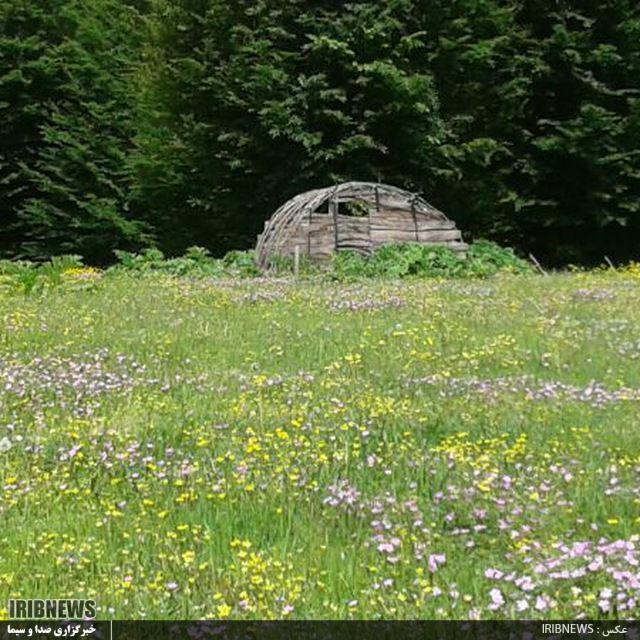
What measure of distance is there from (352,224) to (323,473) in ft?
55.5

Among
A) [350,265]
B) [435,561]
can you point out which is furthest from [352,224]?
[435,561]

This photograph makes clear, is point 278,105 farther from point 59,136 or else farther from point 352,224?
point 59,136

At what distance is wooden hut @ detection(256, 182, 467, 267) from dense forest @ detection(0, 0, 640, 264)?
4.59m

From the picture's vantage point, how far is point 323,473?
460cm

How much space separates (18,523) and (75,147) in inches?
1182

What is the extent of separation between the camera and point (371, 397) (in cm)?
616

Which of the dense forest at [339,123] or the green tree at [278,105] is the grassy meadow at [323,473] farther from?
the dense forest at [339,123]

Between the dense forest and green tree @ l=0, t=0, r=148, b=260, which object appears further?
green tree @ l=0, t=0, r=148, b=260

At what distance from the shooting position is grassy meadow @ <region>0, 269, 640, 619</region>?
10.8 ft

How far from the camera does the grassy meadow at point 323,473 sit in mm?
3285

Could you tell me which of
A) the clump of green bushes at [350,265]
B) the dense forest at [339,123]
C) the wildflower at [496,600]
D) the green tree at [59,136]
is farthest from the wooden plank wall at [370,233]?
the wildflower at [496,600]

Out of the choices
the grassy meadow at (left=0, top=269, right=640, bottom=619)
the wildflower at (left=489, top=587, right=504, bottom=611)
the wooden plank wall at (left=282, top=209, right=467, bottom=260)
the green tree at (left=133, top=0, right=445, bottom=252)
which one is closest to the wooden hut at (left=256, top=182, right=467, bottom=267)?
the wooden plank wall at (left=282, top=209, right=467, bottom=260)

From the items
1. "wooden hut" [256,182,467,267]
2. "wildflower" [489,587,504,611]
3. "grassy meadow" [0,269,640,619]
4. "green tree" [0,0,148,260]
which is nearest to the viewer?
"wildflower" [489,587,504,611]

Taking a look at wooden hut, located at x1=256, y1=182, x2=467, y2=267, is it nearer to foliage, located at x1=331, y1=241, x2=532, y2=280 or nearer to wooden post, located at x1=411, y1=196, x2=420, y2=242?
wooden post, located at x1=411, y1=196, x2=420, y2=242
